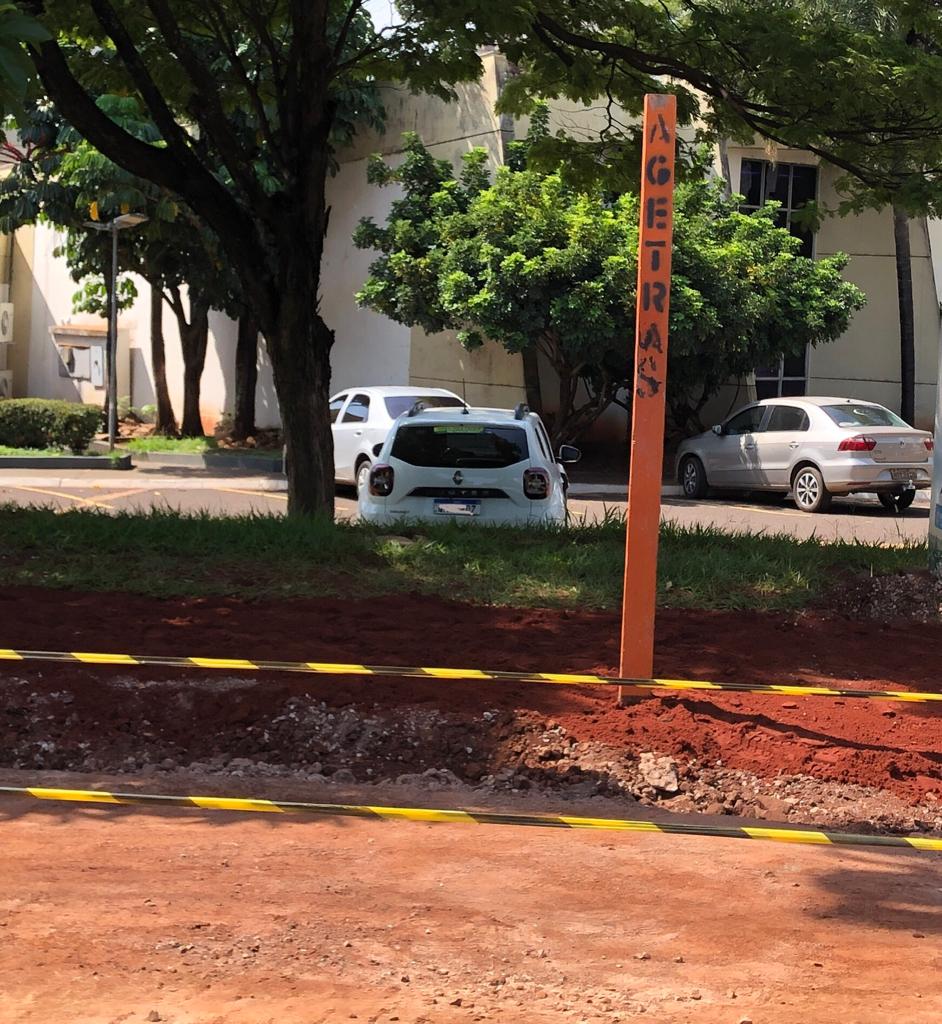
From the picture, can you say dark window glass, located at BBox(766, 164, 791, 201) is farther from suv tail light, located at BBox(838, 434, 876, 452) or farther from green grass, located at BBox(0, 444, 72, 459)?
green grass, located at BBox(0, 444, 72, 459)

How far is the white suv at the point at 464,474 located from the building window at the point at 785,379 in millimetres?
17523

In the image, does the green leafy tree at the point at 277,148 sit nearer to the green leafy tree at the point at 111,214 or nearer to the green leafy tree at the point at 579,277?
the green leafy tree at the point at 579,277

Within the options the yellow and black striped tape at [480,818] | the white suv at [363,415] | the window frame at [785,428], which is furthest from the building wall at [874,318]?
the yellow and black striped tape at [480,818]

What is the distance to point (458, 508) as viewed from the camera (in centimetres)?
1235

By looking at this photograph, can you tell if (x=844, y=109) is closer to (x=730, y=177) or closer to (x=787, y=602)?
(x=787, y=602)

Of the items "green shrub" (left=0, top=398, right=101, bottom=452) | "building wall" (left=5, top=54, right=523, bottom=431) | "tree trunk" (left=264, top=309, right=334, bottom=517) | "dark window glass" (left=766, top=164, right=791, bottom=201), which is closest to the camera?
"tree trunk" (left=264, top=309, right=334, bottom=517)

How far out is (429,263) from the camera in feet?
79.3

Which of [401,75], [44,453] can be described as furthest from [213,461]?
[401,75]

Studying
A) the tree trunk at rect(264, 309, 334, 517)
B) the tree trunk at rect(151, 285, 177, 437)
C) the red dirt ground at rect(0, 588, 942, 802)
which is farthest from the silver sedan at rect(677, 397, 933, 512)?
the tree trunk at rect(151, 285, 177, 437)

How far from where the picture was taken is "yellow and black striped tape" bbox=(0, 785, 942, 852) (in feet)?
17.4

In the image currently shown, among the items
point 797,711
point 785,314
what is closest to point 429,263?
point 785,314

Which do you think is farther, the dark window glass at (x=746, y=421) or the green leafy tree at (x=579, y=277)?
the green leafy tree at (x=579, y=277)

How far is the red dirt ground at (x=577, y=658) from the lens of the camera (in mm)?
6359

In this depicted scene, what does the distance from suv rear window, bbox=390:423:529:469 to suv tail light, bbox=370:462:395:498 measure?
15cm
